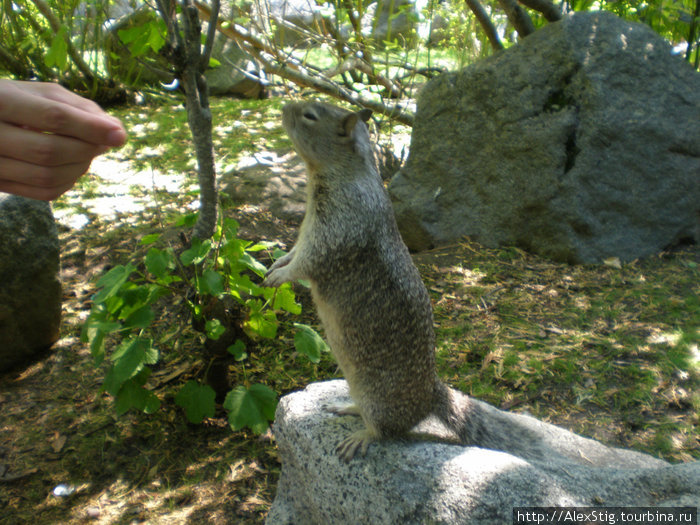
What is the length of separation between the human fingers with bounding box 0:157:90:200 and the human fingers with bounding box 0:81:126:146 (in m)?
0.11

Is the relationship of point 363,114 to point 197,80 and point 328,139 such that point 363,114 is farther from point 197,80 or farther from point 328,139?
point 197,80

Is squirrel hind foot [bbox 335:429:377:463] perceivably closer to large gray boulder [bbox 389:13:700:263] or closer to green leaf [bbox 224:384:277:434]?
green leaf [bbox 224:384:277:434]

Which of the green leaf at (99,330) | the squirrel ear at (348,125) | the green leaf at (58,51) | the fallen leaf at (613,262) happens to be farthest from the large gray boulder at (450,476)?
the fallen leaf at (613,262)

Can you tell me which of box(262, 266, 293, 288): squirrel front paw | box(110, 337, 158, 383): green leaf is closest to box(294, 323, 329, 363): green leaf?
box(262, 266, 293, 288): squirrel front paw

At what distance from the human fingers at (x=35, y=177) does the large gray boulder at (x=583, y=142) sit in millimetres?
4514

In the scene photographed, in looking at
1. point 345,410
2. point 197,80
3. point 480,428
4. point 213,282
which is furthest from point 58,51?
point 480,428

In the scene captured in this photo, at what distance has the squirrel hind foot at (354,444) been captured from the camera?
7.89 feet

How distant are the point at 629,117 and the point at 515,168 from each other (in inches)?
45.0

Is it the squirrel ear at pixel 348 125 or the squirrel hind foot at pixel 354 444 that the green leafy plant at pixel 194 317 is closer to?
the squirrel hind foot at pixel 354 444

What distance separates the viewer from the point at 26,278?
377cm

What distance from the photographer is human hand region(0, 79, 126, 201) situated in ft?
4.57

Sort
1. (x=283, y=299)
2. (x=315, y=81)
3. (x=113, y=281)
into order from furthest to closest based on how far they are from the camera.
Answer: (x=315, y=81), (x=283, y=299), (x=113, y=281)

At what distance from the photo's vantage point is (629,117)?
16.3 ft

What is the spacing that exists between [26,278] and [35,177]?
9.00 ft
